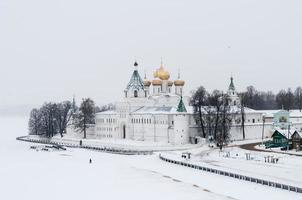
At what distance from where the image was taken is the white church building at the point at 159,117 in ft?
250

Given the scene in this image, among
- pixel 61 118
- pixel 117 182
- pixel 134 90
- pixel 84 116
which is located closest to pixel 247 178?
pixel 117 182

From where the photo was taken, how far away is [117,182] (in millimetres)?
42156

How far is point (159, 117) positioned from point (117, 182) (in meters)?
37.8

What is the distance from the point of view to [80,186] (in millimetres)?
40500

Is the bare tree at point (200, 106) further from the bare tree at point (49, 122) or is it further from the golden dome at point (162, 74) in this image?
the bare tree at point (49, 122)

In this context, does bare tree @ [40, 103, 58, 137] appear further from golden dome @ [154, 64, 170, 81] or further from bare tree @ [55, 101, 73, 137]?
golden dome @ [154, 64, 170, 81]

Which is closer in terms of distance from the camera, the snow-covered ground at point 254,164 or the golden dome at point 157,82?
the snow-covered ground at point 254,164

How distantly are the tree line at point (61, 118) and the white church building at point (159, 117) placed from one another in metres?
2.56

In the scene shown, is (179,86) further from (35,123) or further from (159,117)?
(35,123)

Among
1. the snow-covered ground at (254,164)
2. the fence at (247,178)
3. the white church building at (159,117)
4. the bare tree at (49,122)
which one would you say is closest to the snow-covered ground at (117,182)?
the fence at (247,178)

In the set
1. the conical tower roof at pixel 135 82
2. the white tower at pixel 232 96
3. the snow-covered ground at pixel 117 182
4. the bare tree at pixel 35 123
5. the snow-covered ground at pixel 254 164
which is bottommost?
the snow-covered ground at pixel 117 182

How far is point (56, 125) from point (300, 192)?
263ft

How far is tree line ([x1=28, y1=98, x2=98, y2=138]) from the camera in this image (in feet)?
313

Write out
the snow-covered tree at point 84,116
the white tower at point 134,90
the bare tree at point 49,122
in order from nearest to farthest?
1. the white tower at point 134,90
2. the snow-covered tree at point 84,116
3. the bare tree at point 49,122
